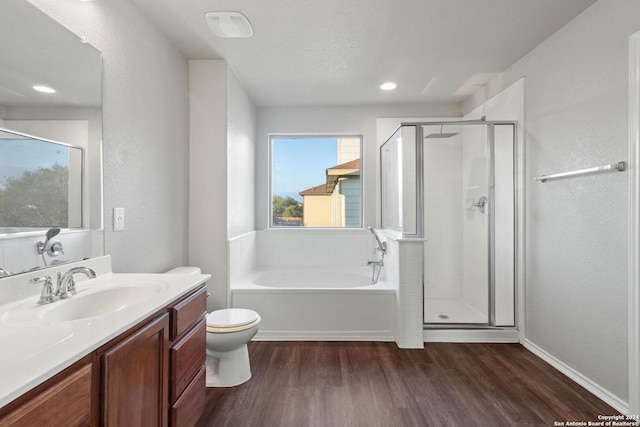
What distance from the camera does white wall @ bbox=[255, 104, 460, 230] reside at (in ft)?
12.6

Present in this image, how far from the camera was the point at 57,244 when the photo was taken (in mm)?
1392

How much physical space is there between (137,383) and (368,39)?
8.07 ft

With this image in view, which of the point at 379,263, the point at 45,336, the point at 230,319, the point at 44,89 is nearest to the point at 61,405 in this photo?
the point at 45,336

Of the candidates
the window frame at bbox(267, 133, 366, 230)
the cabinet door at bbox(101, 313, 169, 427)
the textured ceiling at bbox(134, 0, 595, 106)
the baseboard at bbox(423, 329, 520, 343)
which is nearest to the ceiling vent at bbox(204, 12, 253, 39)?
the textured ceiling at bbox(134, 0, 595, 106)

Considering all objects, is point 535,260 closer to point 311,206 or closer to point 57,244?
point 311,206

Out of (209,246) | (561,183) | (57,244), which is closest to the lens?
(57,244)

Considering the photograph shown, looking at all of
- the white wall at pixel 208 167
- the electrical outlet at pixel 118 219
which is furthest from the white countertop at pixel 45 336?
the white wall at pixel 208 167

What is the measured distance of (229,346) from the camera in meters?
2.05

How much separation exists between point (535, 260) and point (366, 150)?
83.2 inches

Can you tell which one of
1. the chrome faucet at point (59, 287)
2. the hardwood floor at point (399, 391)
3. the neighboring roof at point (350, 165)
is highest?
the neighboring roof at point (350, 165)

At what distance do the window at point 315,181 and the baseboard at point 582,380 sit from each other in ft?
7.10

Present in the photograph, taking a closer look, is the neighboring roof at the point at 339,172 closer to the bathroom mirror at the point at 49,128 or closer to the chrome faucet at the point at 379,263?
the chrome faucet at the point at 379,263

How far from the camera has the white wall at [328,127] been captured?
12.6ft

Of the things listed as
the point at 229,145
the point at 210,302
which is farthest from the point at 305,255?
the point at 229,145
